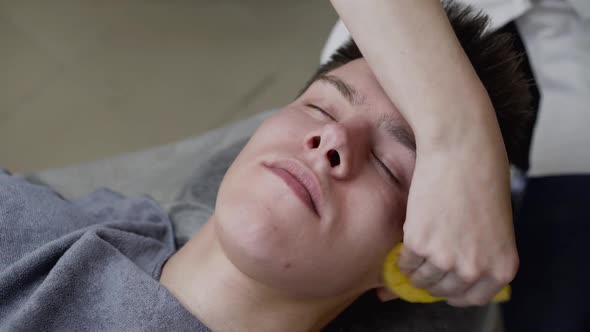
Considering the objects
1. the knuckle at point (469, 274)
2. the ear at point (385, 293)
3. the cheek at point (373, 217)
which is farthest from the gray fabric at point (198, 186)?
the knuckle at point (469, 274)

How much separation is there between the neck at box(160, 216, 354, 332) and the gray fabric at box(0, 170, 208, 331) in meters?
0.03

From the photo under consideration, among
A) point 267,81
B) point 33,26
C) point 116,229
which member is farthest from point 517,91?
point 33,26

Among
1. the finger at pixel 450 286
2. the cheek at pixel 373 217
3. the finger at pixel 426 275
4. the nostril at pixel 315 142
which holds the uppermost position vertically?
the nostril at pixel 315 142

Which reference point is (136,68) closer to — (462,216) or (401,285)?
(401,285)

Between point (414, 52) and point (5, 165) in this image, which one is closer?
point (414, 52)

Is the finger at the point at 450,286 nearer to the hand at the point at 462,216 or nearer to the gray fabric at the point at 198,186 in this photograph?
the hand at the point at 462,216

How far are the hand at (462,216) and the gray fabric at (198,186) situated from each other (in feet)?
1.14

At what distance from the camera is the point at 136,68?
192 cm

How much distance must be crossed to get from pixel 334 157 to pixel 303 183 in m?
0.06

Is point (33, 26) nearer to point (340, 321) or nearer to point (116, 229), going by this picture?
point (116, 229)

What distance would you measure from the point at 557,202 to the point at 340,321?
24.4 inches

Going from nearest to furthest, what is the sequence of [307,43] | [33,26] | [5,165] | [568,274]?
[568,274]
[5,165]
[33,26]
[307,43]

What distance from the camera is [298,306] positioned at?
83 centimetres

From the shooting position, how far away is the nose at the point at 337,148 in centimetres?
73
